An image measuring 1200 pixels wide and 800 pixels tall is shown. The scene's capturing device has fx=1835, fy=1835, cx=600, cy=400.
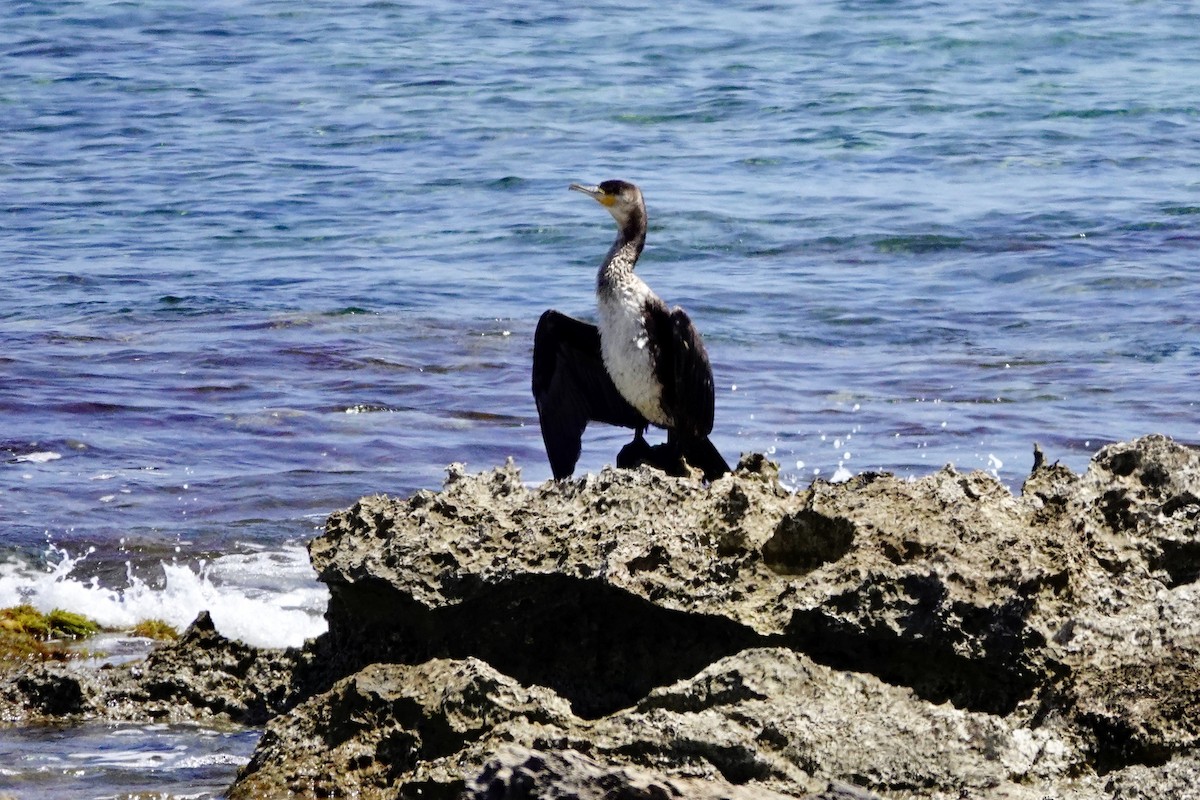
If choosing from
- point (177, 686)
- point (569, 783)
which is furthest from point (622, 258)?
point (569, 783)

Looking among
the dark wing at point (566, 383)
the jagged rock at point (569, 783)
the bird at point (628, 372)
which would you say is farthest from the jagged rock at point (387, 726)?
the dark wing at point (566, 383)

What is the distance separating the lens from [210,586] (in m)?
6.30

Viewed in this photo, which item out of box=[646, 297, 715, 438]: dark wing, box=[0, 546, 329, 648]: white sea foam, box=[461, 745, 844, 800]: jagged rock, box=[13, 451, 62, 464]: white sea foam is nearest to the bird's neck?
box=[646, 297, 715, 438]: dark wing

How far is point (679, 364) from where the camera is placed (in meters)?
6.04

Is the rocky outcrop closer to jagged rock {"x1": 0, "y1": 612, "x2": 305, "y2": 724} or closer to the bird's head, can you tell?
jagged rock {"x1": 0, "y1": 612, "x2": 305, "y2": 724}

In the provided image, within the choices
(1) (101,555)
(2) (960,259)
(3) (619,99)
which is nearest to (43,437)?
(1) (101,555)

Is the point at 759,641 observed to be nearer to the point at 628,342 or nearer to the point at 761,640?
the point at 761,640

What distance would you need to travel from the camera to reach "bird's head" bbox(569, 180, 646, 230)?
21.2ft

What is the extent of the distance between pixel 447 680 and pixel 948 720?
1.04 metres

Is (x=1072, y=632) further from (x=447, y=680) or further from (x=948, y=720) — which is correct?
(x=447, y=680)

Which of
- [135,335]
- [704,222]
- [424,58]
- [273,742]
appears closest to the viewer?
[273,742]

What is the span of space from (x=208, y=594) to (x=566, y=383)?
1.41 meters

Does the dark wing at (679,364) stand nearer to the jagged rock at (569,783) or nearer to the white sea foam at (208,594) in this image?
the white sea foam at (208,594)

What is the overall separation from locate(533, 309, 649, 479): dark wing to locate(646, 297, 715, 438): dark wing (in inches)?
8.9
